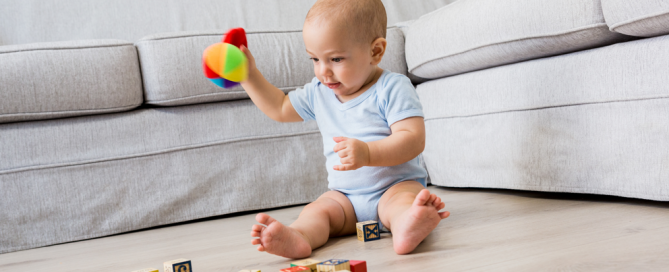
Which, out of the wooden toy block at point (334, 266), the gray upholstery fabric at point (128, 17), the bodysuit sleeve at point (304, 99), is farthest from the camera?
the gray upholstery fabric at point (128, 17)

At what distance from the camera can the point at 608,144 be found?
3.27ft

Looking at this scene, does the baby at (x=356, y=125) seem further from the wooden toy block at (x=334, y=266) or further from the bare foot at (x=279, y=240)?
the wooden toy block at (x=334, y=266)

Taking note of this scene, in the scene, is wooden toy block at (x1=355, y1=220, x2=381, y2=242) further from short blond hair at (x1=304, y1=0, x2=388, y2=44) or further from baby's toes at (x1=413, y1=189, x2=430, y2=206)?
short blond hair at (x1=304, y1=0, x2=388, y2=44)

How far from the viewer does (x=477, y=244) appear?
812 mm

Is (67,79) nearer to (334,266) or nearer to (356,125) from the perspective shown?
(356,125)

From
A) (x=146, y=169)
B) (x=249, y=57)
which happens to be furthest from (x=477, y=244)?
(x=146, y=169)

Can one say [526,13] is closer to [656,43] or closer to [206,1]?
[656,43]

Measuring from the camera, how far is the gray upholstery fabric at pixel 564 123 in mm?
922

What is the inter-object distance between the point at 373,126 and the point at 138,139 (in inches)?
24.3

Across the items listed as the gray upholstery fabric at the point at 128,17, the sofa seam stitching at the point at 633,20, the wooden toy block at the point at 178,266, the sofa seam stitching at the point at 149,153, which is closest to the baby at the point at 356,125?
the wooden toy block at the point at 178,266

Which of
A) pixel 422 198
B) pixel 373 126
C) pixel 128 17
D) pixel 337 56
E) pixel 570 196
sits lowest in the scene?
pixel 570 196

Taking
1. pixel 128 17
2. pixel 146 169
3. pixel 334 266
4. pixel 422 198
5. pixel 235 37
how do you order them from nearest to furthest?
pixel 334 266 < pixel 422 198 < pixel 235 37 < pixel 146 169 < pixel 128 17

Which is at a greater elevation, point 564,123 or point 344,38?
point 344,38

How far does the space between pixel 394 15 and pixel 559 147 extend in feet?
4.30
